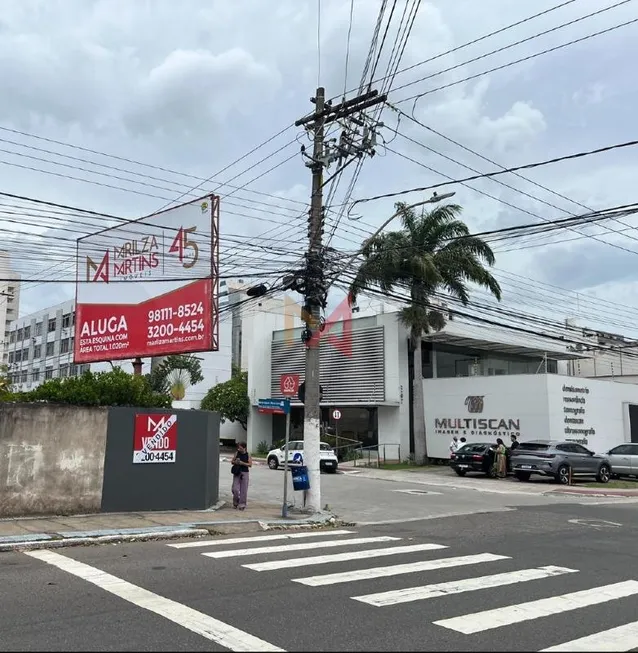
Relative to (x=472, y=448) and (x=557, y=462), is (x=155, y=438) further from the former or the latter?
(x=472, y=448)

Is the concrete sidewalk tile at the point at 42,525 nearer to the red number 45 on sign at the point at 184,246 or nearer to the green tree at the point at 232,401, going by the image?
the red number 45 on sign at the point at 184,246

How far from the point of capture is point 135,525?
12172mm

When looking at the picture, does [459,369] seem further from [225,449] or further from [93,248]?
[93,248]

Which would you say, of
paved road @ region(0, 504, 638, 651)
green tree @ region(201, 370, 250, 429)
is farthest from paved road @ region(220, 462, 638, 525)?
green tree @ region(201, 370, 250, 429)

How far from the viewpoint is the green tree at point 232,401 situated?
142ft

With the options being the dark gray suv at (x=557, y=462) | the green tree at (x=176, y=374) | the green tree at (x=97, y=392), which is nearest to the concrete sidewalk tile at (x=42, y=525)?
the green tree at (x=97, y=392)

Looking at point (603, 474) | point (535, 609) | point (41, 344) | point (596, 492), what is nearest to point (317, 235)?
point (535, 609)

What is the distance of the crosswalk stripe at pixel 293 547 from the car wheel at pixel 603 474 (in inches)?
669

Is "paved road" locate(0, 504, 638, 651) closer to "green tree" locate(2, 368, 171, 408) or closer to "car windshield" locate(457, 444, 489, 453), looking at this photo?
"green tree" locate(2, 368, 171, 408)

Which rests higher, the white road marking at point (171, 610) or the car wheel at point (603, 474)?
the white road marking at point (171, 610)

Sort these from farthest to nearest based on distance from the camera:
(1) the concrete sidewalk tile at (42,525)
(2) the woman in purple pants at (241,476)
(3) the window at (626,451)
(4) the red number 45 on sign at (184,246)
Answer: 1. (3) the window at (626,451)
2. (4) the red number 45 on sign at (184,246)
3. (2) the woman in purple pants at (241,476)
4. (1) the concrete sidewalk tile at (42,525)

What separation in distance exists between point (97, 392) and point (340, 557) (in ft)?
23.5

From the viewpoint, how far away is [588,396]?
106 feet

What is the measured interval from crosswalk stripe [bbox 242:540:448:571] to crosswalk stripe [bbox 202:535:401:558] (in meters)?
0.72
